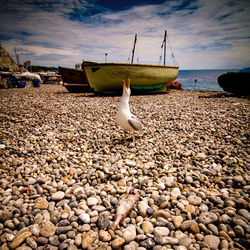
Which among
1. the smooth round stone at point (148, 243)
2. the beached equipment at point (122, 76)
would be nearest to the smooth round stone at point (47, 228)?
the smooth round stone at point (148, 243)

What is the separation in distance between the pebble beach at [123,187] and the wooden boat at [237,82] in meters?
9.19

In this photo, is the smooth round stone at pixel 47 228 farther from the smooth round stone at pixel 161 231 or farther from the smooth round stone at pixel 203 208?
the smooth round stone at pixel 203 208

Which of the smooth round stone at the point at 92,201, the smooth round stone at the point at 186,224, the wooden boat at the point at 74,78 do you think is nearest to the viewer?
the smooth round stone at the point at 186,224

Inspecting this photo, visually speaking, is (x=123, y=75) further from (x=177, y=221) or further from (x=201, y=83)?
(x=201, y=83)

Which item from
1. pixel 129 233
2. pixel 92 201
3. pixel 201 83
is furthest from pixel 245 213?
pixel 201 83

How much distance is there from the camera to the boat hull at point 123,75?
1013 centimetres

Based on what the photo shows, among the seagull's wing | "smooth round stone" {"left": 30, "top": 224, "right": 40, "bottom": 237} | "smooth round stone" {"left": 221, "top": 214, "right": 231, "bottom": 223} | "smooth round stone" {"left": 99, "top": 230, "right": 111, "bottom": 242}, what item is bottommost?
"smooth round stone" {"left": 99, "top": 230, "right": 111, "bottom": 242}

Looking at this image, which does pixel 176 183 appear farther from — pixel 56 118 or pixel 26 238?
pixel 56 118

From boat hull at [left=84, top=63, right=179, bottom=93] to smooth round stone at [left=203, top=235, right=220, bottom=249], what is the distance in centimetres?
1002

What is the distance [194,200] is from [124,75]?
9.60 meters

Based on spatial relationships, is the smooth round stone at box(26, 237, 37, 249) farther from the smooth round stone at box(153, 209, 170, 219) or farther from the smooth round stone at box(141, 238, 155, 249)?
→ the smooth round stone at box(153, 209, 170, 219)

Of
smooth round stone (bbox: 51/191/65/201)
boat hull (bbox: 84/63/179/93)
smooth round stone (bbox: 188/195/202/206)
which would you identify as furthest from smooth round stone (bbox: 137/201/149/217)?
Answer: boat hull (bbox: 84/63/179/93)

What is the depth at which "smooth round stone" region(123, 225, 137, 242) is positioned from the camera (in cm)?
165

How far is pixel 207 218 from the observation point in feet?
6.07
